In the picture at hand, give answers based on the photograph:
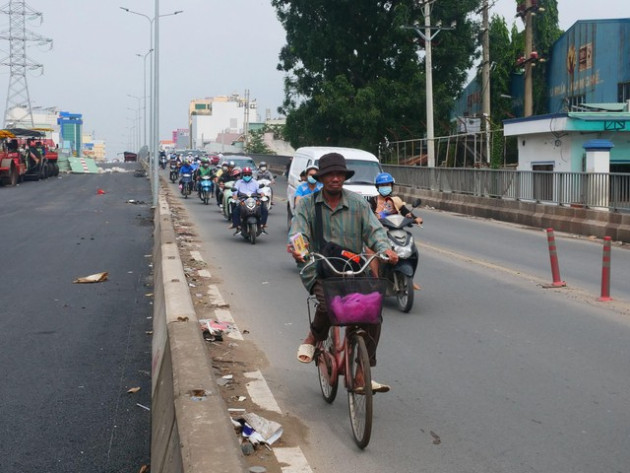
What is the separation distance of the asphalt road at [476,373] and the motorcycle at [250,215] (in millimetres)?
3988

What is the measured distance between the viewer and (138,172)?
6384 centimetres

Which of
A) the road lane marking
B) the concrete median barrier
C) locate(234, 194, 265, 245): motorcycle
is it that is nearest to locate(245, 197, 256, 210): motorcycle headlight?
locate(234, 194, 265, 245): motorcycle

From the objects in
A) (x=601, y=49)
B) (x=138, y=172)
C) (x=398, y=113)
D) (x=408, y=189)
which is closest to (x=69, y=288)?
(x=408, y=189)

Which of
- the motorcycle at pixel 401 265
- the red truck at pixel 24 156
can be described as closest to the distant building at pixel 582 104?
the motorcycle at pixel 401 265

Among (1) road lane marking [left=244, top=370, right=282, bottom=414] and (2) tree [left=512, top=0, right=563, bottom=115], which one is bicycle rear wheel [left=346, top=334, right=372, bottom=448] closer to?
(1) road lane marking [left=244, top=370, right=282, bottom=414]

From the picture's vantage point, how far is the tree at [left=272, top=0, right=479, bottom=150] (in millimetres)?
50062

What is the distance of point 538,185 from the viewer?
81.0 ft

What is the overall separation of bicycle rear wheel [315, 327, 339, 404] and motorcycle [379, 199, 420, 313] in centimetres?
390

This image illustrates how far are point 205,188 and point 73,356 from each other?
80.8 feet

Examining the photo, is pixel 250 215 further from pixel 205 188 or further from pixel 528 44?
pixel 528 44

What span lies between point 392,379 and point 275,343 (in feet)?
5.58

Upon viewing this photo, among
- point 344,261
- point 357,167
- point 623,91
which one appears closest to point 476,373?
point 344,261

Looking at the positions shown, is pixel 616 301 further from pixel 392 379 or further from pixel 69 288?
pixel 69 288

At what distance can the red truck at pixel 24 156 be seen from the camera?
→ 150 feet
